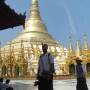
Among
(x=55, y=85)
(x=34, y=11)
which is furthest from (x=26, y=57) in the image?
(x=55, y=85)

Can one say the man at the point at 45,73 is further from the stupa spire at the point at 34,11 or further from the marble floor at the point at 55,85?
the stupa spire at the point at 34,11

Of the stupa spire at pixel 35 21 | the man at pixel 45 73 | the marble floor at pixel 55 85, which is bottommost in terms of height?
the marble floor at pixel 55 85

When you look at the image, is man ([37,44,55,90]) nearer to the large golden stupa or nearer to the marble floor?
the marble floor

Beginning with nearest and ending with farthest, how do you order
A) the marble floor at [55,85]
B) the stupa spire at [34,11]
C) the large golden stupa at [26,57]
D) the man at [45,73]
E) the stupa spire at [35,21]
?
the man at [45,73] → the marble floor at [55,85] → the large golden stupa at [26,57] → the stupa spire at [35,21] → the stupa spire at [34,11]

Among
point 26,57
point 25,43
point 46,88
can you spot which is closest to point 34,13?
point 25,43

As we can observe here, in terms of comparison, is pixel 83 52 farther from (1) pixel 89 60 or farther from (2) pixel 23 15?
(2) pixel 23 15

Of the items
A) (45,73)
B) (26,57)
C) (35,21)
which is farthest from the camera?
(35,21)

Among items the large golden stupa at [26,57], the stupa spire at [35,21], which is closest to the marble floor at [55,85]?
the large golden stupa at [26,57]

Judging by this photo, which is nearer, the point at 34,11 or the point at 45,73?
the point at 45,73

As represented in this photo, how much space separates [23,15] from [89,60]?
35.2 m

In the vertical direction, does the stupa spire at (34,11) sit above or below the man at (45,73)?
above

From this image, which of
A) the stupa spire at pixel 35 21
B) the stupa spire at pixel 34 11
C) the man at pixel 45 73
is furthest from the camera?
the stupa spire at pixel 34 11

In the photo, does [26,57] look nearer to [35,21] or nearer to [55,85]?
[35,21]

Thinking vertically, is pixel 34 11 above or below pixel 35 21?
above
